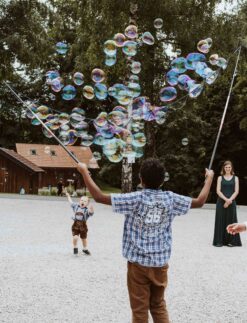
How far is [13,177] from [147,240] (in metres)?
39.4

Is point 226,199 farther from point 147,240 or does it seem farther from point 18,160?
point 18,160

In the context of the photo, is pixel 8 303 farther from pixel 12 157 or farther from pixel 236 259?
pixel 12 157

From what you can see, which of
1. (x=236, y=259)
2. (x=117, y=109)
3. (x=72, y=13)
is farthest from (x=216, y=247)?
(x=72, y=13)

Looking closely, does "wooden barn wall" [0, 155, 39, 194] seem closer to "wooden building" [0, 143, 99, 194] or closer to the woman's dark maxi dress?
"wooden building" [0, 143, 99, 194]

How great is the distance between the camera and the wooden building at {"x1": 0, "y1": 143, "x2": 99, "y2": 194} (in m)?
42.0

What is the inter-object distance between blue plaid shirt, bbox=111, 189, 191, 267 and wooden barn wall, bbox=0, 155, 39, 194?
38741mm

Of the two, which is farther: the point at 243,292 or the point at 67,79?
the point at 67,79

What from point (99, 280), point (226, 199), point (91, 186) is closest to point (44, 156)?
point (226, 199)

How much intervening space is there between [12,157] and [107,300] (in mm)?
36339

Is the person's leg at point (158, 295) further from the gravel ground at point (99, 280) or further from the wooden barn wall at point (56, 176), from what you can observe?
the wooden barn wall at point (56, 176)

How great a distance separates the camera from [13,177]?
42.3 meters

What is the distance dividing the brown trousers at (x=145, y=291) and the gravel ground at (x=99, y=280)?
1062mm

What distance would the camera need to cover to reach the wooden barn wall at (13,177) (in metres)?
42.1

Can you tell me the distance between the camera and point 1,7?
23172 mm
